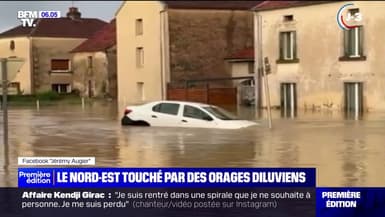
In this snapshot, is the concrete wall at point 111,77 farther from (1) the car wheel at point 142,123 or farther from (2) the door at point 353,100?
(2) the door at point 353,100

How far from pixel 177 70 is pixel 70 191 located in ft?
111

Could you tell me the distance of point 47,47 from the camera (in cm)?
1070

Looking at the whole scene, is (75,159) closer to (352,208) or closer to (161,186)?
(161,186)

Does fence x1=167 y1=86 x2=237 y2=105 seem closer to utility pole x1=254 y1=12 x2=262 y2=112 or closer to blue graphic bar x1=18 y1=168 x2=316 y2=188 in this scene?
utility pole x1=254 y1=12 x2=262 y2=112

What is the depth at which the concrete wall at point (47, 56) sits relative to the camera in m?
10.1

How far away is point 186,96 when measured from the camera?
124 ft

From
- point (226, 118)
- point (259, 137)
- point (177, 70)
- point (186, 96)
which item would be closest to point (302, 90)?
point (226, 118)

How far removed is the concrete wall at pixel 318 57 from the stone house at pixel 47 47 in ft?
14.0

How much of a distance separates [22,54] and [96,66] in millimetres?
6785

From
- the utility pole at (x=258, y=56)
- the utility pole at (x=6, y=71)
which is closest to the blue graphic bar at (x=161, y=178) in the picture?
the utility pole at (x=6, y=71)

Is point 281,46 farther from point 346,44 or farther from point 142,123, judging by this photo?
point 346,44

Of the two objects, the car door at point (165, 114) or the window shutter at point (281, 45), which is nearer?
the car door at point (165, 114)

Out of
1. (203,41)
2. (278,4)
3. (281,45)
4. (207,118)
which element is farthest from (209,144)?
(203,41)

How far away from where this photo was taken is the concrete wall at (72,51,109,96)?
36.9 feet
